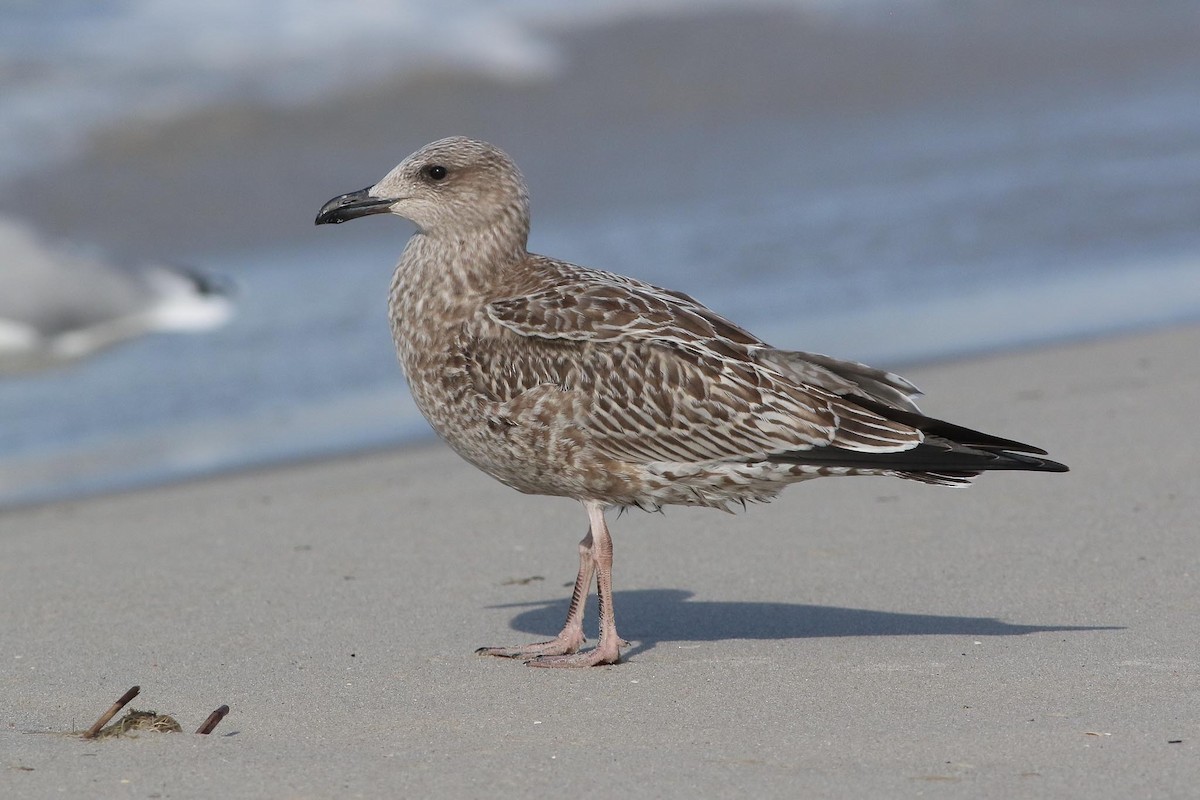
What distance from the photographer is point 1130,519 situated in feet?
20.0

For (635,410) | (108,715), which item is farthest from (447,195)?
(108,715)

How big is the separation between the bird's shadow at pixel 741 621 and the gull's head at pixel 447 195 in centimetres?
127

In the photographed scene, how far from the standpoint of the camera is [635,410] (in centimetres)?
512

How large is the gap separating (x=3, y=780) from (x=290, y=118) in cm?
1326

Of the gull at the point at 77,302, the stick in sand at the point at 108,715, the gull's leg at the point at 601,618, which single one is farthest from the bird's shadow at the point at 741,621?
the gull at the point at 77,302

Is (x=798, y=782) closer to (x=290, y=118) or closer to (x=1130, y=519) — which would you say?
(x=1130, y=519)

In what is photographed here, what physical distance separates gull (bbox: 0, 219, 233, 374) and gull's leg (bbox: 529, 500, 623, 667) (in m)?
5.76

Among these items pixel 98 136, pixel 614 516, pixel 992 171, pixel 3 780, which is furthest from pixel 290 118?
pixel 3 780

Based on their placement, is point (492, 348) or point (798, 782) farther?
point (492, 348)

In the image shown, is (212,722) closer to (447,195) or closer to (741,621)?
(741,621)

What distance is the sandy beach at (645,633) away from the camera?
4027 mm

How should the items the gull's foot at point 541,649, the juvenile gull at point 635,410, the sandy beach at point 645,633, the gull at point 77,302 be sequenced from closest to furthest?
the sandy beach at point 645,633
the juvenile gull at point 635,410
the gull's foot at point 541,649
the gull at point 77,302

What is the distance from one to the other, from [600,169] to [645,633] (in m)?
9.99

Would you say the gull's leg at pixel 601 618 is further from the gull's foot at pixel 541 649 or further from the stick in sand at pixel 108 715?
the stick in sand at pixel 108 715
